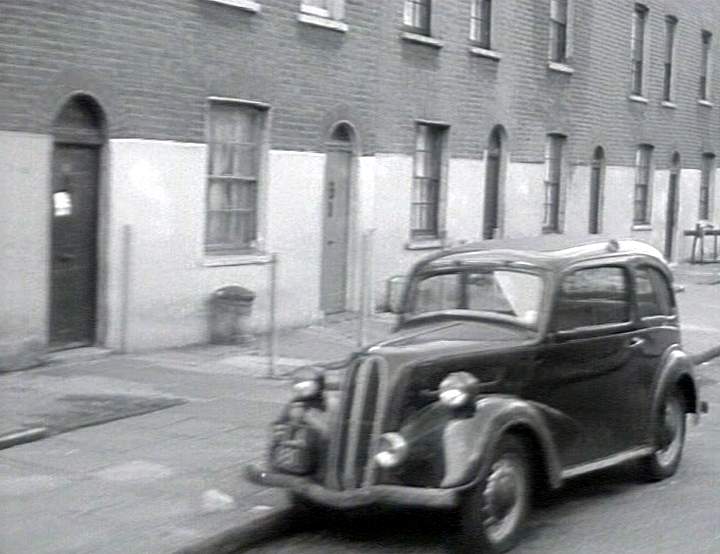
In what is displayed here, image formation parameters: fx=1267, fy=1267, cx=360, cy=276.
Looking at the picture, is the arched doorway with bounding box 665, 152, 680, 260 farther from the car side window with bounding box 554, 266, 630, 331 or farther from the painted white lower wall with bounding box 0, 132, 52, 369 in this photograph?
the car side window with bounding box 554, 266, 630, 331

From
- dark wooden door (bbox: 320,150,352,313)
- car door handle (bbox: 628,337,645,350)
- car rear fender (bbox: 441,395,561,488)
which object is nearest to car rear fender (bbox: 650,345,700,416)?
car door handle (bbox: 628,337,645,350)

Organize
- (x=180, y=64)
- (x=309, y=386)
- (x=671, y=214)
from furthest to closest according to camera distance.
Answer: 1. (x=671, y=214)
2. (x=180, y=64)
3. (x=309, y=386)

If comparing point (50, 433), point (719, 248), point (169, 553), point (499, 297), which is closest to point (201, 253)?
point (50, 433)

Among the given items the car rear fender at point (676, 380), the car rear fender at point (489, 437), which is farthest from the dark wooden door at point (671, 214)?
the car rear fender at point (489, 437)

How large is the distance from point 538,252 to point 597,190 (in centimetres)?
1868

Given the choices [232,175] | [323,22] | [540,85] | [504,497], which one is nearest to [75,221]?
[232,175]

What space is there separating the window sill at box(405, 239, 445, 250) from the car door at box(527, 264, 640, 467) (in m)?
10.2

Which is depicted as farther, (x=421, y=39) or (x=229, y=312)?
(x=421, y=39)

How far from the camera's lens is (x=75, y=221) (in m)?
12.9

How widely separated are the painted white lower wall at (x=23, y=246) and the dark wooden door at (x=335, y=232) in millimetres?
5312

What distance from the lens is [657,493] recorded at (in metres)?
8.70

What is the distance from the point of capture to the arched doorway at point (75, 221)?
12.7 m

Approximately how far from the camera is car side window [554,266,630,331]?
26.5 feet

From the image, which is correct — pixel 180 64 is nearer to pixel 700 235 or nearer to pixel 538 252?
pixel 538 252
